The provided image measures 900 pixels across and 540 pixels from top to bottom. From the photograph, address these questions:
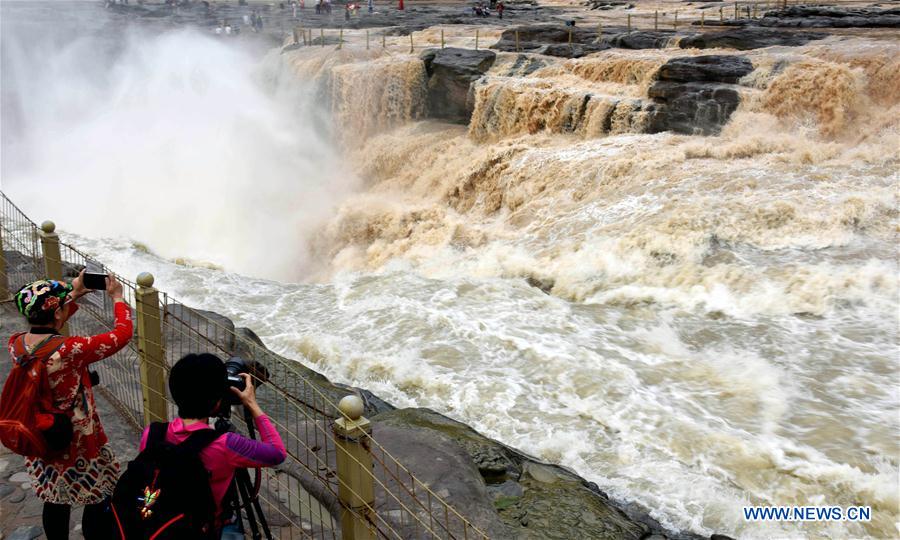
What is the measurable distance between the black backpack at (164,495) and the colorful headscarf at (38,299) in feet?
3.04

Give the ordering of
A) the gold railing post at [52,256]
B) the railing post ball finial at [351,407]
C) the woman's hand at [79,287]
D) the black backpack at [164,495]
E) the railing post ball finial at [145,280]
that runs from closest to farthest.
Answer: the black backpack at [164,495], the railing post ball finial at [351,407], the woman's hand at [79,287], the railing post ball finial at [145,280], the gold railing post at [52,256]

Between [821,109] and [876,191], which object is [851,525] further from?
[821,109]

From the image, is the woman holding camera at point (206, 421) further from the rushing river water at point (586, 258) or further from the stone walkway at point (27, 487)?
the rushing river water at point (586, 258)

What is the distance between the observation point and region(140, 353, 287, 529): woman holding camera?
225 centimetres

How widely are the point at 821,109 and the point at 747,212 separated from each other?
120 inches

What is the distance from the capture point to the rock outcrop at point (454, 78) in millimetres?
16875

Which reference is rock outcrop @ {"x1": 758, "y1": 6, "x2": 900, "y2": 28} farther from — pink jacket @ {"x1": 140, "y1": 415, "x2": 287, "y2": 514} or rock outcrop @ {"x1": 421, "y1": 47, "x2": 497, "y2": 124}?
pink jacket @ {"x1": 140, "y1": 415, "x2": 287, "y2": 514}

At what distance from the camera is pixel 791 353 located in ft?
24.7

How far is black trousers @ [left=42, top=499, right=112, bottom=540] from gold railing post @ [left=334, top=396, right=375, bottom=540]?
784 millimetres

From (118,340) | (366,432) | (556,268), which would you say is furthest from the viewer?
(556,268)

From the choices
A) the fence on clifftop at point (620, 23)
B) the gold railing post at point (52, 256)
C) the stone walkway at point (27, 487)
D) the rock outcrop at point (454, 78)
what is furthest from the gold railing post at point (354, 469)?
the fence on clifftop at point (620, 23)

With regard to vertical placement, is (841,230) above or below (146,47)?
below

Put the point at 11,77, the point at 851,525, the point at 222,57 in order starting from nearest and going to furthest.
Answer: the point at 851,525
the point at 222,57
the point at 11,77

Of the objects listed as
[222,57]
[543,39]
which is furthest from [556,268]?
[222,57]
